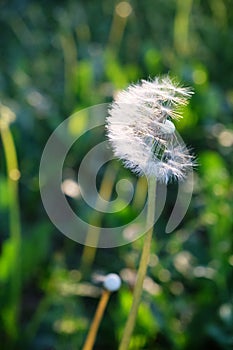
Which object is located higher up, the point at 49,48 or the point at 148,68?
the point at 49,48

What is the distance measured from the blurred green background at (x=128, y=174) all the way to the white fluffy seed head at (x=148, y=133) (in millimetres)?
484

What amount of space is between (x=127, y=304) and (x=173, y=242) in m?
0.26

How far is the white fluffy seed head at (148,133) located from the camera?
0.79 metres

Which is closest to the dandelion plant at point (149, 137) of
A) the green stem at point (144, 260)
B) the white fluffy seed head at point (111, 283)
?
the green stem at point (144, 260)

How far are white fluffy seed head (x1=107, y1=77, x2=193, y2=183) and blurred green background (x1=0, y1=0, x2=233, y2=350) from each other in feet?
1.59

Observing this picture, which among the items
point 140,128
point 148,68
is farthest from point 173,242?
point 148,68

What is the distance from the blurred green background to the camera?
1498mm

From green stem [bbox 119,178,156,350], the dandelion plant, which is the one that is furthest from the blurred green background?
the dandelion plant

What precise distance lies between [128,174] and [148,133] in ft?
4.23

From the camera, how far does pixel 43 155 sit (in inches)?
85.0

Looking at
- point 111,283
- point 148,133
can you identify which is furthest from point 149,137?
point 111,283

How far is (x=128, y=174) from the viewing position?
2078mm

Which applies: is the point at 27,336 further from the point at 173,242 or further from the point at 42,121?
the point at 42,121

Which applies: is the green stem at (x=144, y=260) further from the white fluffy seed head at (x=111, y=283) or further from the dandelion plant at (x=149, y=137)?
the white fluffy seed head at (x=111, y=283)
